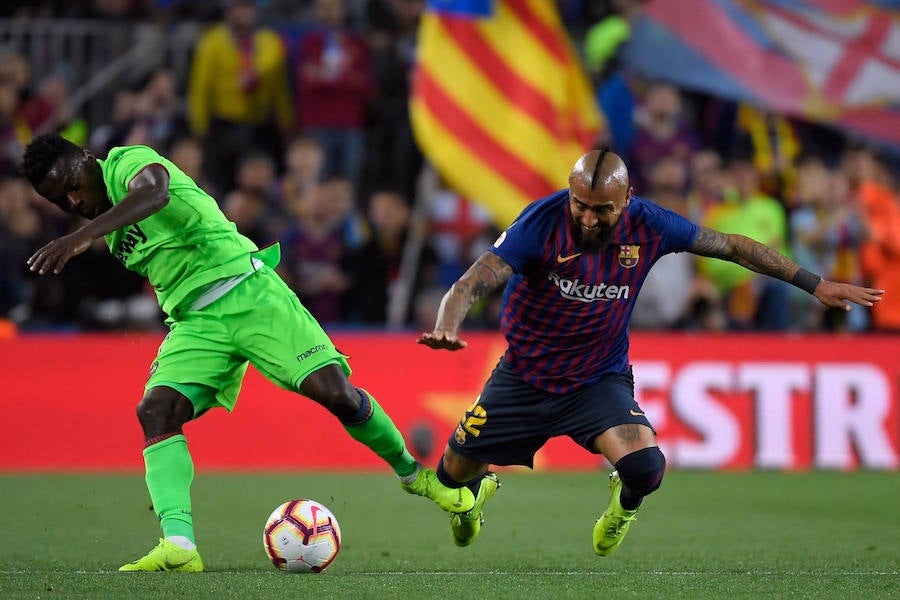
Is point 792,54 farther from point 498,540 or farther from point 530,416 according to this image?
point 530,416

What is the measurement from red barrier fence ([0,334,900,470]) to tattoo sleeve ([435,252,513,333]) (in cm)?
672

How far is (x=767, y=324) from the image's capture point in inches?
576

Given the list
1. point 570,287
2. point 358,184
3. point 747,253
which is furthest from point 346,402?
point 358,184

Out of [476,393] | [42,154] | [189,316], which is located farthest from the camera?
[476,393]

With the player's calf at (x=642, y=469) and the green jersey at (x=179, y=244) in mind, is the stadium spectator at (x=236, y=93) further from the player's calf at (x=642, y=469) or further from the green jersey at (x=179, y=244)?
the player's calf at (x=642, y=469)

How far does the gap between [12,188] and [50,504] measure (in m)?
4.52

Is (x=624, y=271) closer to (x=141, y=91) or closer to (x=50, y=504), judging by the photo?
(x=50, y=504)

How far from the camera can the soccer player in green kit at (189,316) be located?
22.4 feet

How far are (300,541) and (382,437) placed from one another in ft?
2.43

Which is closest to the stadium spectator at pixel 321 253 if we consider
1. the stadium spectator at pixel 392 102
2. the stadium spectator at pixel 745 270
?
the stadium spectator at pixel 392 102

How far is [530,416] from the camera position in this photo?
7445mm

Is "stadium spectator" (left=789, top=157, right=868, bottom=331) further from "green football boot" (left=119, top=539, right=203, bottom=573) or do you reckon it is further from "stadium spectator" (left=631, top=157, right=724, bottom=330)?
"green football boot" (left=119, top=539, right=203, bottom=573)

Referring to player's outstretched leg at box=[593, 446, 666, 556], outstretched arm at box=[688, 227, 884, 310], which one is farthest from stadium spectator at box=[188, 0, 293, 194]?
outstretched arm at box=[688, 227, 884, 310]

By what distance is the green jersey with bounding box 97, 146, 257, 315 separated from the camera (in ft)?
23.3
